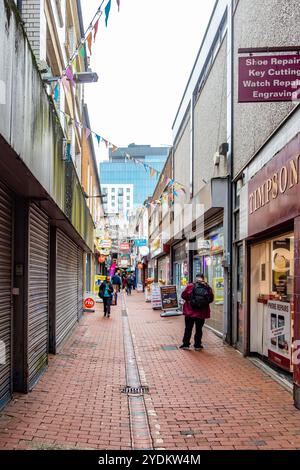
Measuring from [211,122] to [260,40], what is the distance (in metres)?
5.23

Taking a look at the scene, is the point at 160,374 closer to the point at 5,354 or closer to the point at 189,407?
the point at 189,407

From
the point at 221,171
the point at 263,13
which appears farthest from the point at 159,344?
the point at 263,13

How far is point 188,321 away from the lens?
11.2m

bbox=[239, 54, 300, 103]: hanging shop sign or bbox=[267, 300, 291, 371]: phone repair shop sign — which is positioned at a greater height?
bbox=[239, 54, 300, 103]: hanging shop sign

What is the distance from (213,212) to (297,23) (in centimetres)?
684

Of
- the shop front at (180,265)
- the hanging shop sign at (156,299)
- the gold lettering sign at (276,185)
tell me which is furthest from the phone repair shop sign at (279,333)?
the hanging shop sign at (156,299)

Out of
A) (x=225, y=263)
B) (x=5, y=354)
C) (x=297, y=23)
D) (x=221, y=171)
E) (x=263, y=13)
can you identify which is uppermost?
(x=263, y=13)

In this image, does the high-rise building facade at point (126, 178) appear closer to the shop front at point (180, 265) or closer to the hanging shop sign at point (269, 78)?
the shop front at point (180, 265)

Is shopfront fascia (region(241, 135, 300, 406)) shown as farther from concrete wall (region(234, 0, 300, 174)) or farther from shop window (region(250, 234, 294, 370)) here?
concrete wall (region(234, 0, 300, 174))

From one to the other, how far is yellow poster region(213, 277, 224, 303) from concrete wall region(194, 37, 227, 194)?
2.84 metres

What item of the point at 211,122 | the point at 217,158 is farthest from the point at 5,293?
the point at 211,122

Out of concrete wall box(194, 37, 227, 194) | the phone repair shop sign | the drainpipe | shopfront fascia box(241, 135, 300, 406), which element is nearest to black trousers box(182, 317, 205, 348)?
the drainpipe

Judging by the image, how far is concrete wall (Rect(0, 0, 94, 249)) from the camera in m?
4.28

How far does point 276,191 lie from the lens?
772 centimetres
